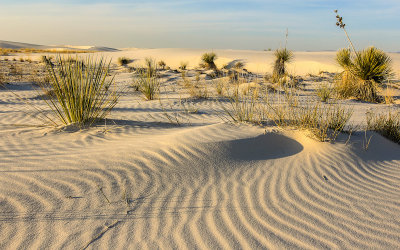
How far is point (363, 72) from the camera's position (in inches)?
350

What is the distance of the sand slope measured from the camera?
2.14 metres

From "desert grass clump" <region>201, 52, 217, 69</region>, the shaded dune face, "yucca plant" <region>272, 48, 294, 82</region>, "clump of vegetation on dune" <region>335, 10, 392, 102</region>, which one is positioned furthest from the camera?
"desert grass clump" <region>201, 52, 217, 69</region>

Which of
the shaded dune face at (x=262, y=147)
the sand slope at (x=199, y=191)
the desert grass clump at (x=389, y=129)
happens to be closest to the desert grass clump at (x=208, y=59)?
the desert grass clump at (x=389, y=129)

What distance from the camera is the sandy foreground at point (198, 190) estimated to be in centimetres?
214

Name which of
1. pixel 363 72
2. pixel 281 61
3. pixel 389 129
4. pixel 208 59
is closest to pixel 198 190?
pixel 389 129

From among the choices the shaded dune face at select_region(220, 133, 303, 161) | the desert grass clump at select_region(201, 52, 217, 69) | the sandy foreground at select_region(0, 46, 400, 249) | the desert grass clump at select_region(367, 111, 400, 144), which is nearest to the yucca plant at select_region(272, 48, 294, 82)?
the desert grass clump at select_region(201, 52, 217, 69)

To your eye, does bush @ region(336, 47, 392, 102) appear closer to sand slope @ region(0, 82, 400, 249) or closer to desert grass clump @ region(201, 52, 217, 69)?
sand slope @ region(0, 82, 400, 249)

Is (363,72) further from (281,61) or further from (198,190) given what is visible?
(198,190)

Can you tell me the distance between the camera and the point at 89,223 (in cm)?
223

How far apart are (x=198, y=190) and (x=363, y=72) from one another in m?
8.06

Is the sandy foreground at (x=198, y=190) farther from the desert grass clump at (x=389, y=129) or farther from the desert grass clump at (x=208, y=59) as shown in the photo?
the desert grass clump at (x=208, y=59)

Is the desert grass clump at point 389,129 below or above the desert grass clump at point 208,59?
below

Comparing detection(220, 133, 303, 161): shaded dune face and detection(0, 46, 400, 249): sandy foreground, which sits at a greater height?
detection(220, 133, 303, 161): shaded dune face

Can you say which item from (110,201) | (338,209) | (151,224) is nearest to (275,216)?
(338,209)
